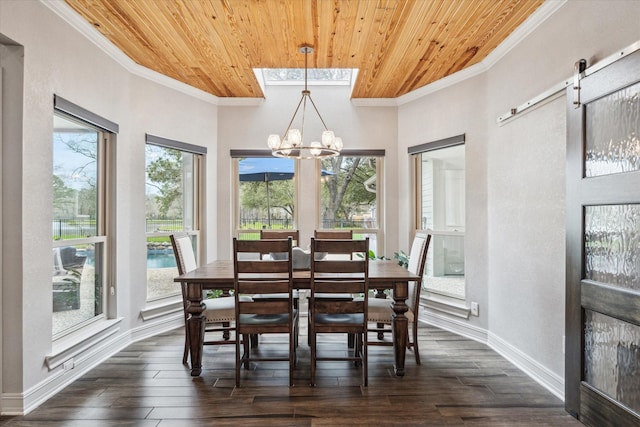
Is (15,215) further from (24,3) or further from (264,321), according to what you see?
(264,321)

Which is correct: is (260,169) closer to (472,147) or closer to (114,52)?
(114,52)

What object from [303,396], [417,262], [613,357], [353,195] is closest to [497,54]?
[417,262]

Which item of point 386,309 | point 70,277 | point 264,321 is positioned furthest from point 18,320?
point 386,309

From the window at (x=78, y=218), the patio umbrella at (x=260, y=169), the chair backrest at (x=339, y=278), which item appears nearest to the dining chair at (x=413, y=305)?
the chair backrest at (x=339, y=278)

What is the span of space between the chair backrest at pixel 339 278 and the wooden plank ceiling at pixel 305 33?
1701mm

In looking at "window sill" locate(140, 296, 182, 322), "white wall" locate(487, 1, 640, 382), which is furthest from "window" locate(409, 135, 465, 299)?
"window sill" locate(140, 296, 182, 322)

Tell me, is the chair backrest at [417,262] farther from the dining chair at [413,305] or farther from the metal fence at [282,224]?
the metal fence at [282,224]

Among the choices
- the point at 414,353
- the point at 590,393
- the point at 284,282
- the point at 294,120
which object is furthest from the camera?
the point at 294,120

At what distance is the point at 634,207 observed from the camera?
6.55ft

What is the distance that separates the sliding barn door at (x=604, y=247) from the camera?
1.99 m

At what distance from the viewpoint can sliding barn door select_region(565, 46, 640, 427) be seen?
199 centimetres

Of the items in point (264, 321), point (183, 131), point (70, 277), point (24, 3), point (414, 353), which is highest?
point (24, 3)

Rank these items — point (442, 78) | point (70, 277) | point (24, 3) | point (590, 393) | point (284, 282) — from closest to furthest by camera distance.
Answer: point (590, 393), point (24, 3), point (284, 282), point (70, 277), point (442, 78)

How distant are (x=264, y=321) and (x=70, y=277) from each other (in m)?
1.62
